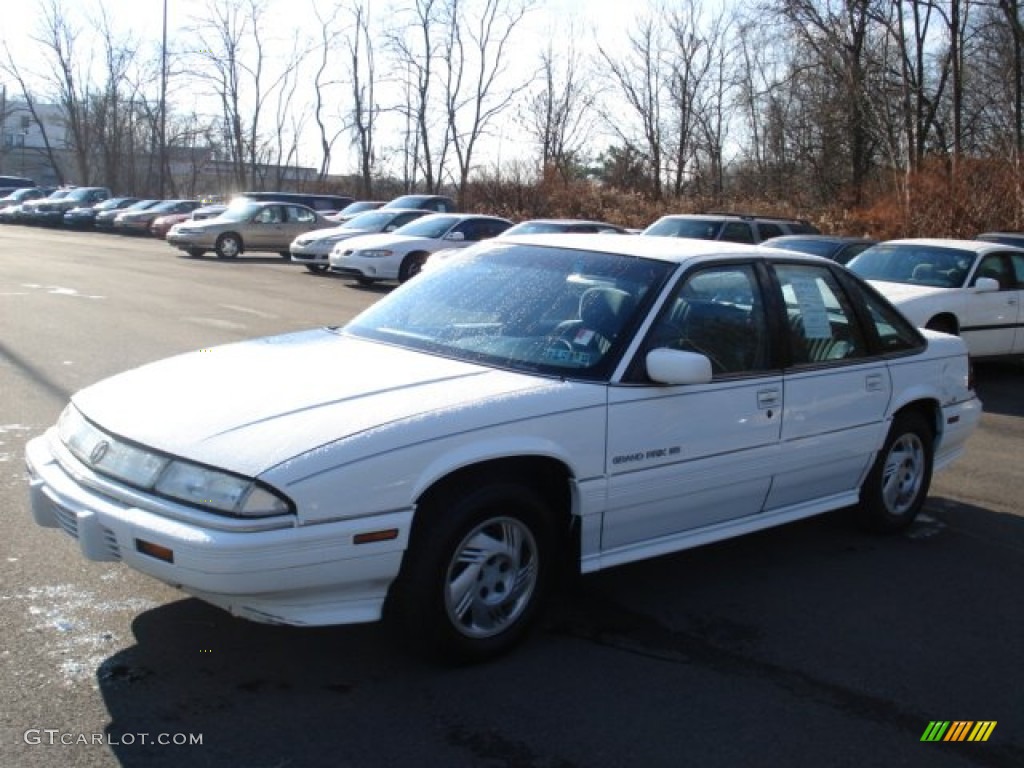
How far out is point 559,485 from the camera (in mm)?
4090

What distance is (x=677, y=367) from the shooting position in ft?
13.5

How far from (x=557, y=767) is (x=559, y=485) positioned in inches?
47.3

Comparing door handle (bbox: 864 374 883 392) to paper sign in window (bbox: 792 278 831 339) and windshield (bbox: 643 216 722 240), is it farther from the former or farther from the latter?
windshield (bbox: 643 216 722 240)

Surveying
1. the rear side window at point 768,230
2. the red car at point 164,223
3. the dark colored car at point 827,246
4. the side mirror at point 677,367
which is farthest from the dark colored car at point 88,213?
the side mirror at point 677,367

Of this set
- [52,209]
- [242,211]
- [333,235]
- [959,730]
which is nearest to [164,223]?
[52,209]

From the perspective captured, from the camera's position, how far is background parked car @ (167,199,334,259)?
26.2 meters

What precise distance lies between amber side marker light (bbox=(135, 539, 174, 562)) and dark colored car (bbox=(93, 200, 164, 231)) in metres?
38.1

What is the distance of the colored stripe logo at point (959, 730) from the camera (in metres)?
3.53

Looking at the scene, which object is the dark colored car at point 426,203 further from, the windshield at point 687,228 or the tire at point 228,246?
the windshield at point 687,228

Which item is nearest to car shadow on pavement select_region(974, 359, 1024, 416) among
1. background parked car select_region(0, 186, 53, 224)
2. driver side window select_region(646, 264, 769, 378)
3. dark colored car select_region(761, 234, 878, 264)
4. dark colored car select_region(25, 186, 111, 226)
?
dark colored car select_region(761, 234, 878, 264)

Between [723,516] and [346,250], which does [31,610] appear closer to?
[723,516]

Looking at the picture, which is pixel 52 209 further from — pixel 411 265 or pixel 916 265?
pixel 916 265

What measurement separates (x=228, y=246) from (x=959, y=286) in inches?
774

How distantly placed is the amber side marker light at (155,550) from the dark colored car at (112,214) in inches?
1499
